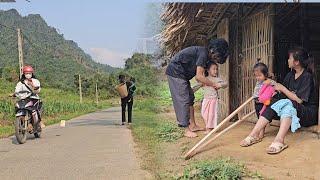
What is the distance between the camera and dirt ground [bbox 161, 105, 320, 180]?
3.71 meters

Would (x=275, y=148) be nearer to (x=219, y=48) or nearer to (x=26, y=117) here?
(x=219, y=48)

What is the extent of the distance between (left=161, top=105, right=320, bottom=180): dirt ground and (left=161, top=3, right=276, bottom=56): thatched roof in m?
1.26

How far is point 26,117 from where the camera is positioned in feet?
24.5

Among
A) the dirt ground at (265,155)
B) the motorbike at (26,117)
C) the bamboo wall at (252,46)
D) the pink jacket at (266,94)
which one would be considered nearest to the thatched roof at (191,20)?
the bamboo wall at (252,46)

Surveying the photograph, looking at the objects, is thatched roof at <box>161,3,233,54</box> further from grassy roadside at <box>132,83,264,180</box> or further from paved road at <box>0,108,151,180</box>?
paved road at <box>0,108,151,180</box>

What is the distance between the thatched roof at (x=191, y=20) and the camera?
5.18 m

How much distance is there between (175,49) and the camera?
6344 mm

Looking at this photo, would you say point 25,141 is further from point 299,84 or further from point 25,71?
point 299,84

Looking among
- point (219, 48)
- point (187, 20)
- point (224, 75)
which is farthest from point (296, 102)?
point (224, 75)

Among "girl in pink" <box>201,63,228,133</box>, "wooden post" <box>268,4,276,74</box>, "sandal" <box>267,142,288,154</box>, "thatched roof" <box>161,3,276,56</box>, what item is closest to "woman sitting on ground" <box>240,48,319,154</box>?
"sandal" <box>267,142,288,154</box>

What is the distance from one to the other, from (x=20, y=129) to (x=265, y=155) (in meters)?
4.47

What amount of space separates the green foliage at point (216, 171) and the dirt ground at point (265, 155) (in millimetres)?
200

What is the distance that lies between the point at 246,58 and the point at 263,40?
2.34ft

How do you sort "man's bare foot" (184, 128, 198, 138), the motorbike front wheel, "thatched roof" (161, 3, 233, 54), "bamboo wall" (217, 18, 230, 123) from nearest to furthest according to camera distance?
"man's bare foot" (184, 128, 198, 138) → "thatched roof" (161, 3, 233, 54) → "bamboo wall" (217, 18, 230, 123) → the motorbike front wheel
